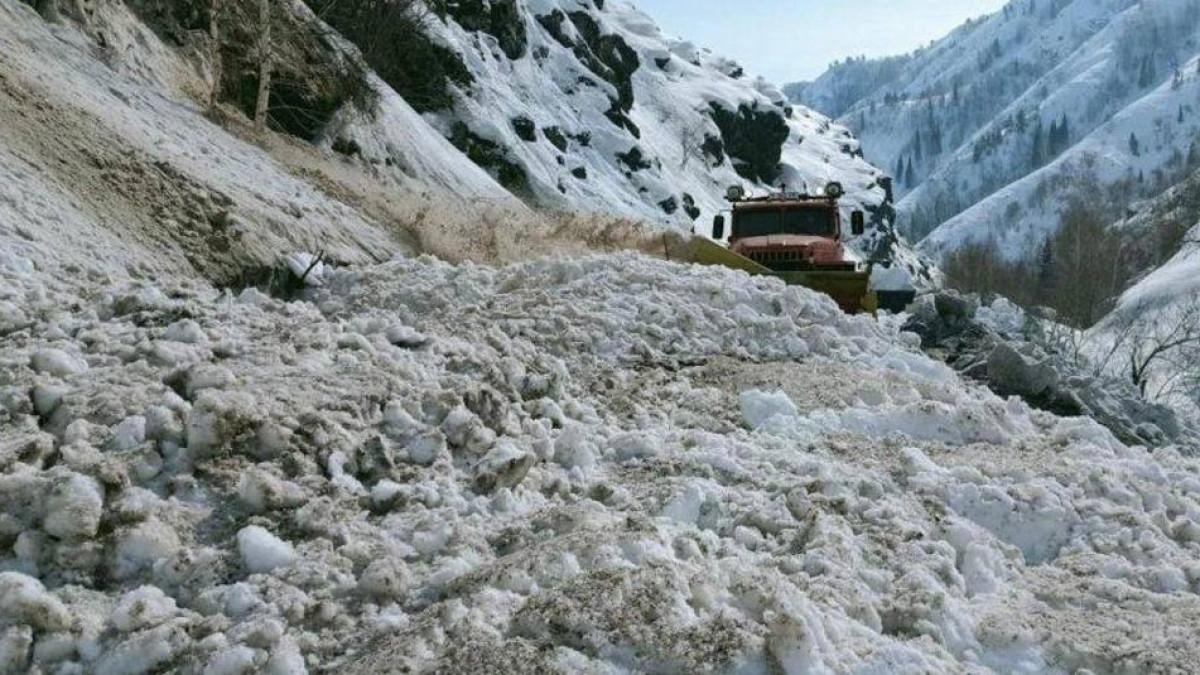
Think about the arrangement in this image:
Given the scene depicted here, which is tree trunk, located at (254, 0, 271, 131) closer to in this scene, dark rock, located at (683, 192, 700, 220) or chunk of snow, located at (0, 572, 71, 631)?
chunk of snow, located at (0, 572, 71, 631)

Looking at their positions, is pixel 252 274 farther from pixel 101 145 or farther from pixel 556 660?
pixel 556 660

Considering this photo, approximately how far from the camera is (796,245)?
15.4m

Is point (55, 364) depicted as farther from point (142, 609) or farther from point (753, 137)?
point (753, 137)

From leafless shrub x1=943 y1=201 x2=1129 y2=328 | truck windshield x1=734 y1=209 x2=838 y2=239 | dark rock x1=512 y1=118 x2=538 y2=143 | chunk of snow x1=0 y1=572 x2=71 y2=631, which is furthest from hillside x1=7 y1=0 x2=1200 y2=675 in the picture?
dark rock x1=512 y1=118 x2=538 y2=143

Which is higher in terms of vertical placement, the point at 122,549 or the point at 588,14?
the point at 588,14

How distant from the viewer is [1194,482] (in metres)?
6.11

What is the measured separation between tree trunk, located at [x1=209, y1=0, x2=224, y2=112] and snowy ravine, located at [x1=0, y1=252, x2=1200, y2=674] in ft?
27.7

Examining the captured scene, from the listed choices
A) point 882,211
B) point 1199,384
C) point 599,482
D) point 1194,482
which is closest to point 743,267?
point 1194,482

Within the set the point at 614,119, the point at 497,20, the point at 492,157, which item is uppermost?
the point at 497,20

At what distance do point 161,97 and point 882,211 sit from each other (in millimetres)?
106822

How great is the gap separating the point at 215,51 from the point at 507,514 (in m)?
14.0

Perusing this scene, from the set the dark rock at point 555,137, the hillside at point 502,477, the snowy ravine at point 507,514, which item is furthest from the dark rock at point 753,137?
the snowy ravine at point 507,514

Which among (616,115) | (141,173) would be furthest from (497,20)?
(141,173)

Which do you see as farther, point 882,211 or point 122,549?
point 882,211
